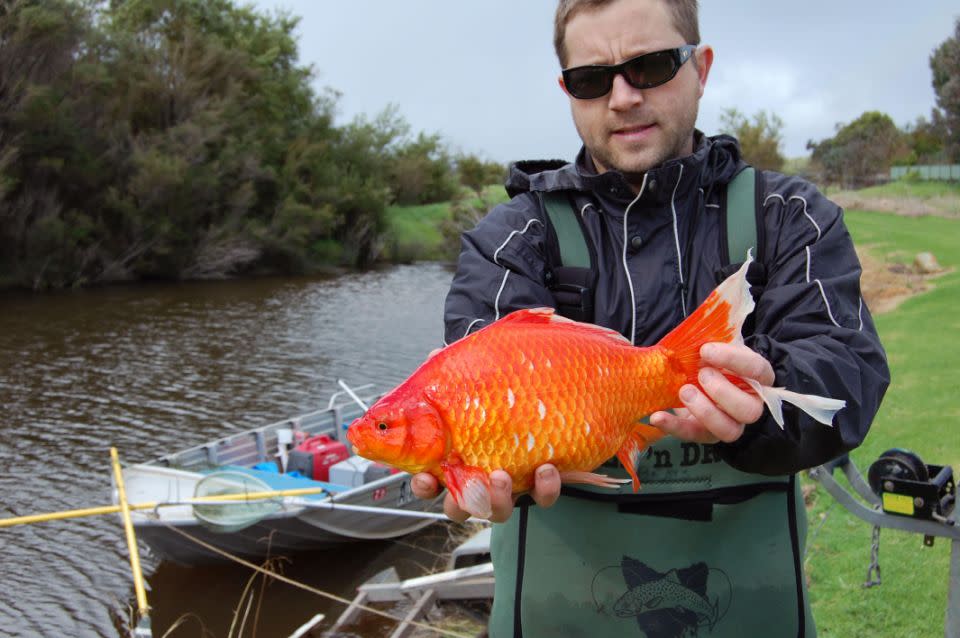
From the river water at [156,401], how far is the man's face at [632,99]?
23.5ft

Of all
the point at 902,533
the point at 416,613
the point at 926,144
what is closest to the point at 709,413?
the point at 416,613

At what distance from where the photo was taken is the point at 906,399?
29.1ft

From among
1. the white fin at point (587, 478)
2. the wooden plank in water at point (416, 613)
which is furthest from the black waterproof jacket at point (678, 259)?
the wooden plank in water at point (416, 613)

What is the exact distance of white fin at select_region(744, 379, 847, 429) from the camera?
4.97 feet

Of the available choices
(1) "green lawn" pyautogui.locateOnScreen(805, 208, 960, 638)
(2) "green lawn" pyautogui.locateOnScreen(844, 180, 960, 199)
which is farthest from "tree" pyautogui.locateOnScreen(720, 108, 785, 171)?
(1) "green lawn" pyautogui.locateOnScreen(805, 208, 960, 638)

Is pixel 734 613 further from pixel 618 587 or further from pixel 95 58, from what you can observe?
pixel 95 58

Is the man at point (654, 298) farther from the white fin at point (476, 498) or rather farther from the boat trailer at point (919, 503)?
the boat trailer at point (919, 503)

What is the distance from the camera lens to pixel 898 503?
3.10 meters

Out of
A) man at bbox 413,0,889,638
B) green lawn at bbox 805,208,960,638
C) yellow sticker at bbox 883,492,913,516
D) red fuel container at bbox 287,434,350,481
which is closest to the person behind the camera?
man at bbox 413,0,889,638

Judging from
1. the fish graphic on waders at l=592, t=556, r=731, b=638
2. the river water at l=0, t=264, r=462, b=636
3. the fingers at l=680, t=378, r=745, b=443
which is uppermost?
the fingers at l=680, t=378, r=745, b=443

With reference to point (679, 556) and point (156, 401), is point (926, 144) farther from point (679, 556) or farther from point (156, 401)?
point (679, 556)

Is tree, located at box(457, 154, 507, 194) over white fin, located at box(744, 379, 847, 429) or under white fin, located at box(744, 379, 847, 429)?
over

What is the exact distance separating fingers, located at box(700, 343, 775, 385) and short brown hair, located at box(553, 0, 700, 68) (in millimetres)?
885

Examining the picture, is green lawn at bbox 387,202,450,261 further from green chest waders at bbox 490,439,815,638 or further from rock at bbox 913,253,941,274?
green chest waders at bbox 490,439,815,638
